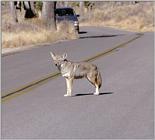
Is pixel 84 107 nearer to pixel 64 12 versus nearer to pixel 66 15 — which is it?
pixel 66 15

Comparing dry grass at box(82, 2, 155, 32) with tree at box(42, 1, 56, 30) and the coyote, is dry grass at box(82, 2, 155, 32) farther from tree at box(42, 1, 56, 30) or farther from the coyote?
the coyote

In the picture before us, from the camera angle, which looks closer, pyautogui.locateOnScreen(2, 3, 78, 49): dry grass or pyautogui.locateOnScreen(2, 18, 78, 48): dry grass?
pyautogui.locateOnScreen(2, 18, 78, 48): dry grass

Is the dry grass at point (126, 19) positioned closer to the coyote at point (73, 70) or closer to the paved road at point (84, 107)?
the paved road at point (84, 107)

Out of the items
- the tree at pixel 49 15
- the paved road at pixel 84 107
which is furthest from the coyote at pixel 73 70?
the tree at pixel 49 15

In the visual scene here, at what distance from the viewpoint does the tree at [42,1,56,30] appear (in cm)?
4017

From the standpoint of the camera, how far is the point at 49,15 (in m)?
41.2

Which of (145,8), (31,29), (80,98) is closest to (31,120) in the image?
(80,98)

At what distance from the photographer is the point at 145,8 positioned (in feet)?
279

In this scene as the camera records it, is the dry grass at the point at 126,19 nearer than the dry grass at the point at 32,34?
No

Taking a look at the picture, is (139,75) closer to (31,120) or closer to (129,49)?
(31,120)

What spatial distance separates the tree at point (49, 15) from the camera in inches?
1581

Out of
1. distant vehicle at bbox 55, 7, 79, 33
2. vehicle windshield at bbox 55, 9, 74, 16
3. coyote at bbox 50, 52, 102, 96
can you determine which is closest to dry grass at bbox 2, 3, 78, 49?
distant vehicle at bbox 55, 7, 79, 33

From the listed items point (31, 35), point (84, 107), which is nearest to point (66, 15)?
point (31, 35)

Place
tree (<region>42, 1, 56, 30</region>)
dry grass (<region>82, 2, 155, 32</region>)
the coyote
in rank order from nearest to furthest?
1. the coyote
2. tree (<region>42, 1, 56, 30</region>)
3. dry grass (<region>82, 2, 155, 32</region>)
